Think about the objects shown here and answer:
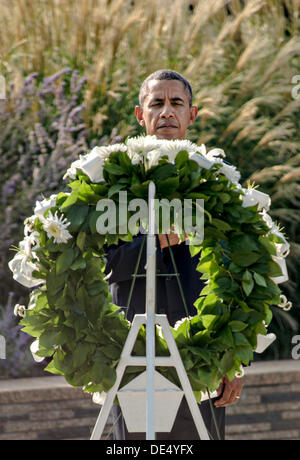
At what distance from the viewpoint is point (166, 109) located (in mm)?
2859

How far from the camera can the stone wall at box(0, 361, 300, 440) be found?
4.34 meters

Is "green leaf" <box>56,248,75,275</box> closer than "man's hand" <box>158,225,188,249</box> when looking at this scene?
Yes

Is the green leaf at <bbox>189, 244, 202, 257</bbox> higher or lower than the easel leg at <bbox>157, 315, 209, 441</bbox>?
higher

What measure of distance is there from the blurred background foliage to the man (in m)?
2.19

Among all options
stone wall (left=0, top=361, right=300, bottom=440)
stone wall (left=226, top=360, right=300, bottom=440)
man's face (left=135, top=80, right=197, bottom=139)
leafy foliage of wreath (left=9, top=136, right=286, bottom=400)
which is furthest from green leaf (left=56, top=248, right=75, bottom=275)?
stone wall (left=226, top=360, right=300, bottom=440)

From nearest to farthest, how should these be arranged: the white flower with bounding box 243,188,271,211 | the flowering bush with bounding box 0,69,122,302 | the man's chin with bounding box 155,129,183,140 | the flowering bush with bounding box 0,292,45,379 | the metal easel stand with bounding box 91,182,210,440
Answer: the metal easel stand with bounding box 91,182,210,440, the white flower with bounding box 243,188,271,211, the man's chin with bounding box 155,129,183,140, the flowering bush with bounding box 0,292,45,379, the flowering bush with bounding box 0,69,122,302

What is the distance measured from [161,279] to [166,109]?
0.61m

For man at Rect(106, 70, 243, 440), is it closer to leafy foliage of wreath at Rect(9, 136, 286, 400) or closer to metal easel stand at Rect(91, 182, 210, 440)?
leafy foliage of wreath at Rect(9, 136, 286, 400)

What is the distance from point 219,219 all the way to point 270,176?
2.88 meters

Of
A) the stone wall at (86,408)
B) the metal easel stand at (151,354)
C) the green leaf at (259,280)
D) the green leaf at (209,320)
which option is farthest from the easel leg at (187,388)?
the stone wall at (86,408)

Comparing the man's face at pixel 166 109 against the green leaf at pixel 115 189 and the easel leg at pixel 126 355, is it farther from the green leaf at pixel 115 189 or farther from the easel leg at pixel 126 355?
the easel leg at pixel 126 355

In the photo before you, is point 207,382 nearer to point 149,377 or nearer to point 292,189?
point 149,377

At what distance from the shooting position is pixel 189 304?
8.99ft

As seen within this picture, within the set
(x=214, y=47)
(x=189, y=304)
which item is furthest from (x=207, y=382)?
(x=214, y=47)
